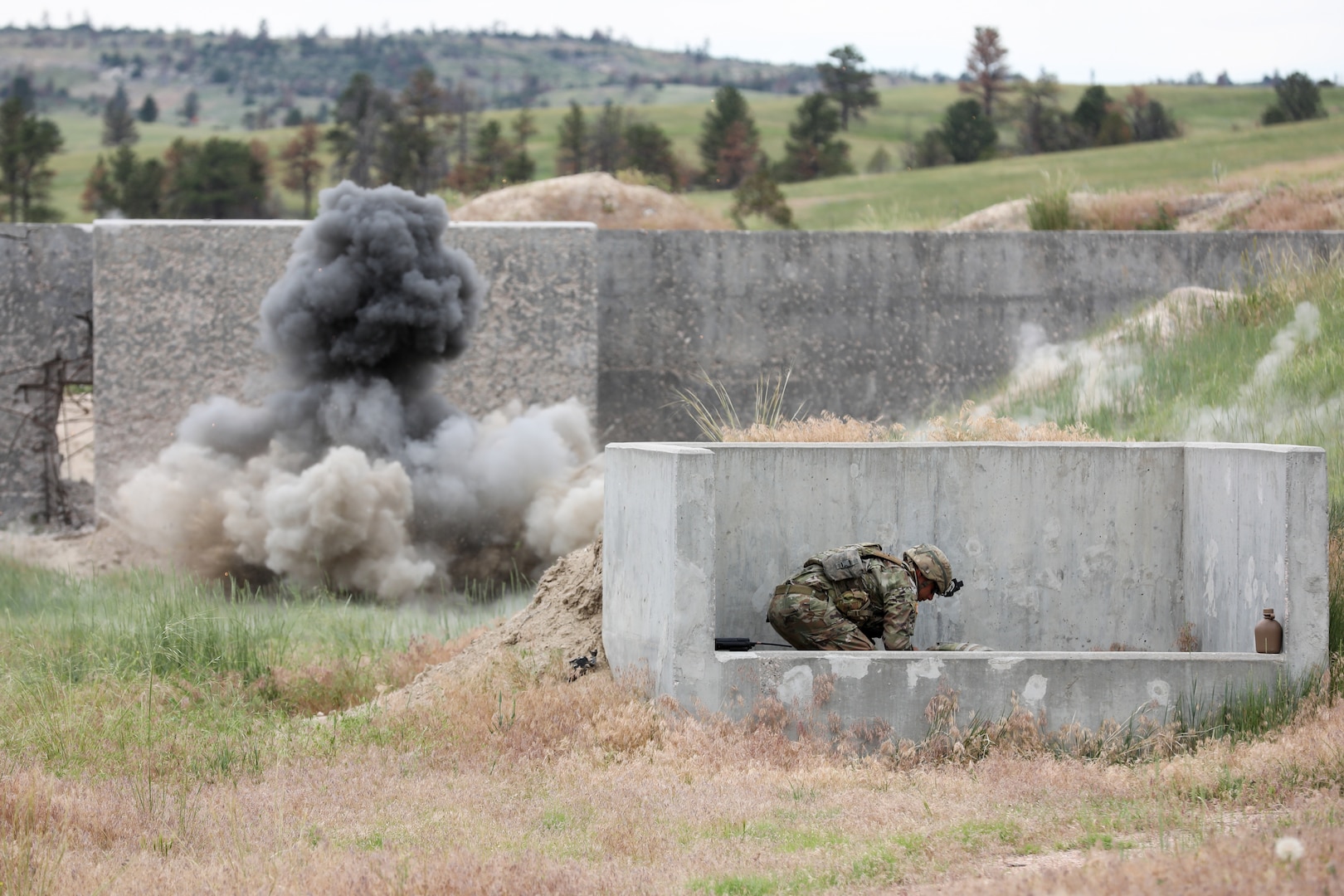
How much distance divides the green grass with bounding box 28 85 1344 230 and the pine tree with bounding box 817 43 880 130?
1.27 m

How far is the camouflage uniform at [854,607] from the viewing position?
25.1ft

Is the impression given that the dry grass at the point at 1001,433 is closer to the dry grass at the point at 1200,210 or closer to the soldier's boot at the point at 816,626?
the soldier's boot at the point at 816,626

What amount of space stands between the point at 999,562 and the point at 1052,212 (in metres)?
10.0

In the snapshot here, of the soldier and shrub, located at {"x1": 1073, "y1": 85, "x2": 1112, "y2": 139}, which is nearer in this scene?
the soldier

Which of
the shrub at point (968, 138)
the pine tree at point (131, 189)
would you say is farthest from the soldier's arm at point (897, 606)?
the shrub at point (968, 138)

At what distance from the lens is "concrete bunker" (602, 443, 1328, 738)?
7273 mm

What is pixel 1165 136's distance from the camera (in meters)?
60.6

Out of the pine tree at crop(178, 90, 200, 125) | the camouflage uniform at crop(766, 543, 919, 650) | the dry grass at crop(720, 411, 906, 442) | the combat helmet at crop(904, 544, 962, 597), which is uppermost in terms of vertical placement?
the pine tree at crop(178, 90, 200, 125)

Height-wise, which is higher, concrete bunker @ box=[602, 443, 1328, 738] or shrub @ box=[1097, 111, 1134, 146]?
shrub @ box=[1097, 111, 1134, 146]

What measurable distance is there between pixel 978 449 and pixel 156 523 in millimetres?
8805

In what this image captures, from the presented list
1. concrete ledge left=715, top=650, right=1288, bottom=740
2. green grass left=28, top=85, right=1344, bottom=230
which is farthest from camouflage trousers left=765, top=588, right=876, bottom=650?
green grass left=28, top=85, right=1344, bottom=230

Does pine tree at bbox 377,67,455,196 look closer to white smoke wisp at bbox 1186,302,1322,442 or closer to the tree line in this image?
the tree line

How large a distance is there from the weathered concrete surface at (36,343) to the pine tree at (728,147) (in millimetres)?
44211

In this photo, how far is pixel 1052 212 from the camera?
17656mm
